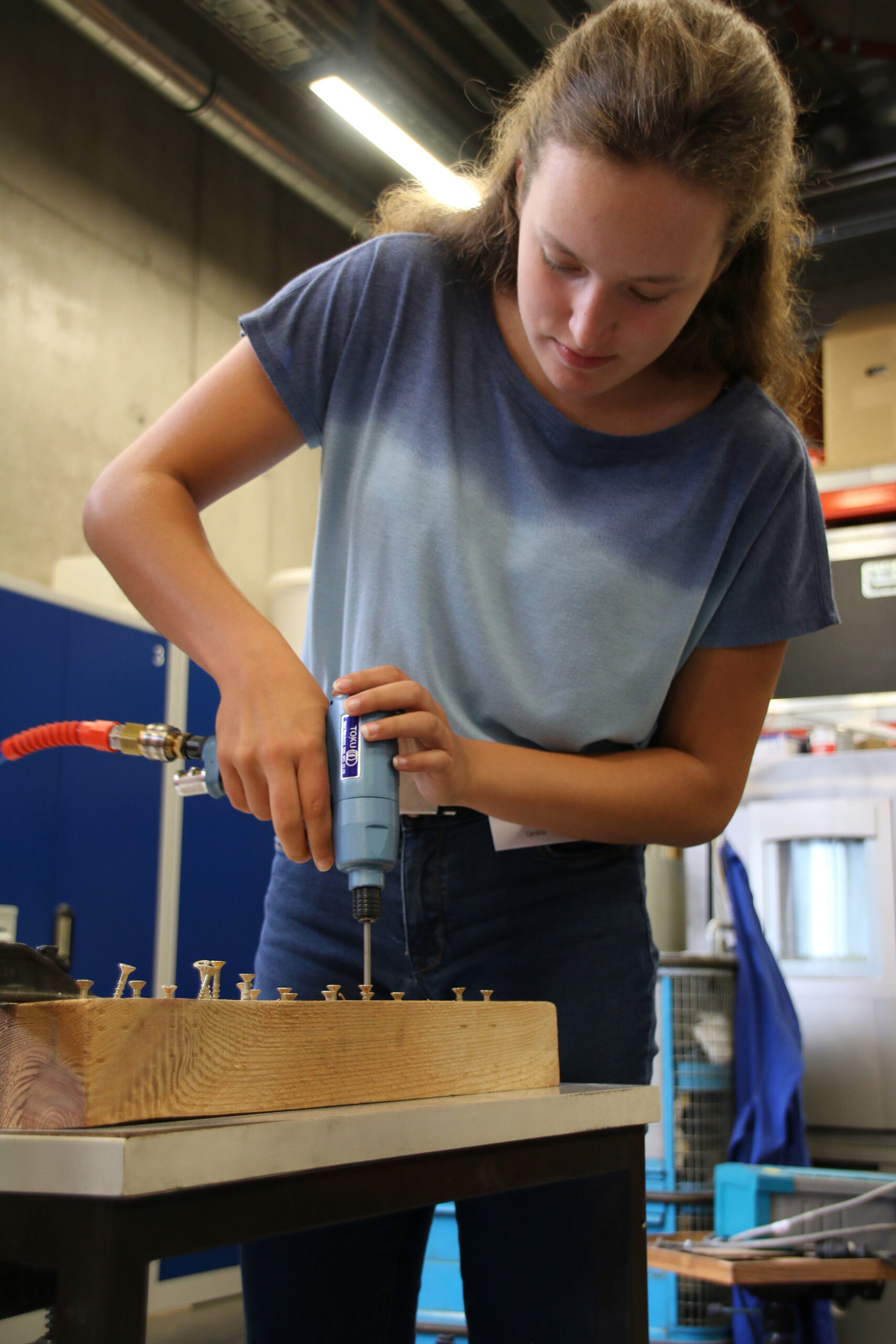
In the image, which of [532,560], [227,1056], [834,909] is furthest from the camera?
[834,909]

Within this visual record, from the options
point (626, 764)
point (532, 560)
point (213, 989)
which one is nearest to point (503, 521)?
point (532, 560)

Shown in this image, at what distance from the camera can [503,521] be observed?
999mm

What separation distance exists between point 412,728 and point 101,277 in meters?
3.89

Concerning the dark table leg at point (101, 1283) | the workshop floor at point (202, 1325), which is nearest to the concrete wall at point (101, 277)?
the workshop floor at point (202, 1325)

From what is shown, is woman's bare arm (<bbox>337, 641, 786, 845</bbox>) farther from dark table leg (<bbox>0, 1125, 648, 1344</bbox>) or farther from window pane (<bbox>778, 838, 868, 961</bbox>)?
window pane (<bbox>778, 838, 868, 961</bbox>)

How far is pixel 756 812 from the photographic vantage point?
10.0ft

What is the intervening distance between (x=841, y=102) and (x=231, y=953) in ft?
12.6

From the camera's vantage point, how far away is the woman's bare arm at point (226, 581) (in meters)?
0.77

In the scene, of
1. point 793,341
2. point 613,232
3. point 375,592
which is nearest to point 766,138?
point 613,232

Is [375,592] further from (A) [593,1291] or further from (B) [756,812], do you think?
(B) [756,812]

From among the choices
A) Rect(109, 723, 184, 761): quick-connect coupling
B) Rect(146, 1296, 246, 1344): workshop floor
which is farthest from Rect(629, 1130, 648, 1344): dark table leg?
Rect(146, 1296, 246, 1344): workshop floor

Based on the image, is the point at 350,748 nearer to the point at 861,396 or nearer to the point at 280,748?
the point at 280,748

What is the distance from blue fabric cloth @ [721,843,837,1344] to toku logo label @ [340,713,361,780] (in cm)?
212

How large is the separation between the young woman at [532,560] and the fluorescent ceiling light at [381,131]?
8.86 feet
